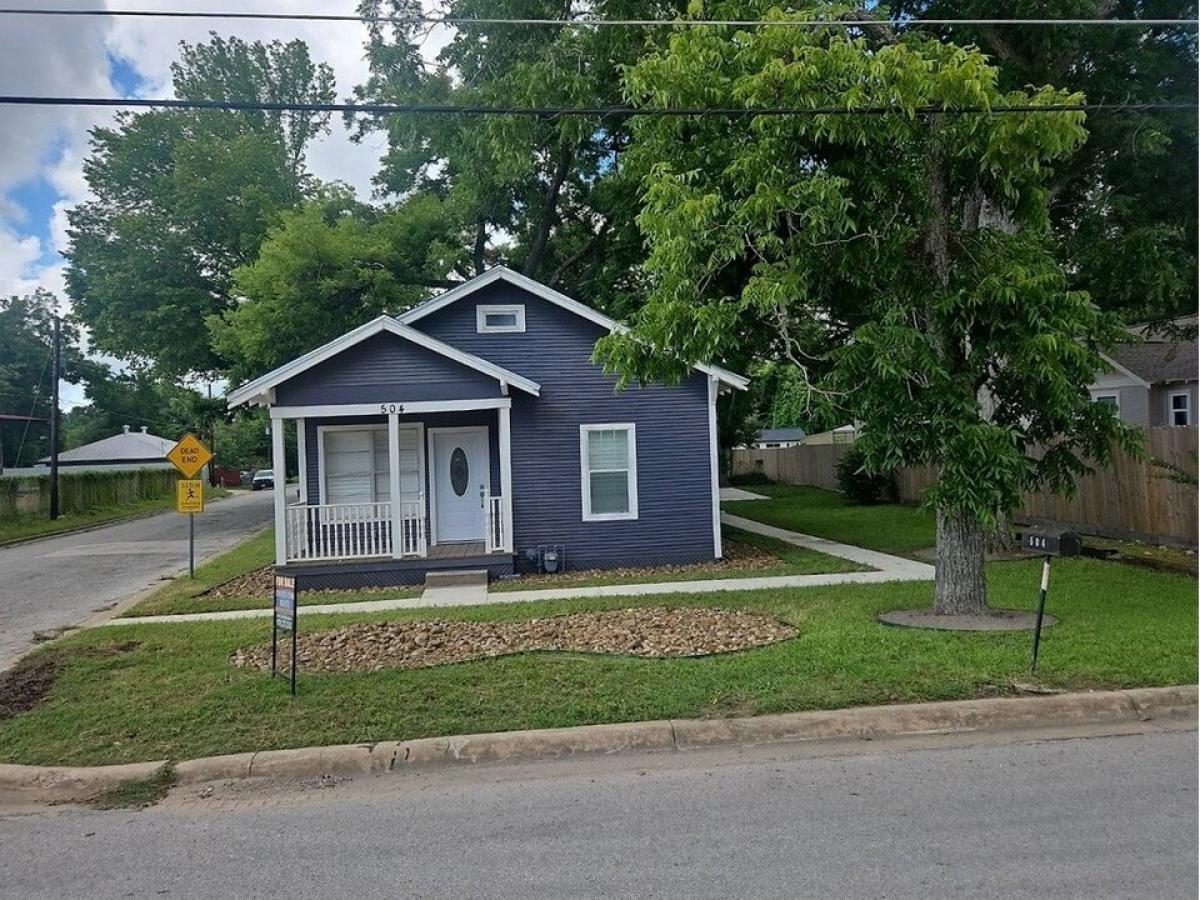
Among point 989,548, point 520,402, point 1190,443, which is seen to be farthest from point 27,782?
point 1190,443

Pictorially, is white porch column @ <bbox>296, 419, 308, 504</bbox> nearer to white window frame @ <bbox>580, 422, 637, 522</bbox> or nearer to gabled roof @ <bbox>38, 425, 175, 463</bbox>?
white window frame @ <bbox>580, 422, 637, 522</bbox>

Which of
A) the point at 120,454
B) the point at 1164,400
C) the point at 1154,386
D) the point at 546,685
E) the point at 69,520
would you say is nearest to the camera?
the point at 546,685

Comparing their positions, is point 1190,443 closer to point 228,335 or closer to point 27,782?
point 27,782

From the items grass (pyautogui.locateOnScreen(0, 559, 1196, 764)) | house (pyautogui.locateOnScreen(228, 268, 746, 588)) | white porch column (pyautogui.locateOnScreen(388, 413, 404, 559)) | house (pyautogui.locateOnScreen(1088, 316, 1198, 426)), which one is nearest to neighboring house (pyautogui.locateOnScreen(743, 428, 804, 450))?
house (pyautogui.locateOnScreen(1088, 316, 1198, 426))

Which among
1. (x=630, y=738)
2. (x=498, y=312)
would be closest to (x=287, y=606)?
(x=630, y=738)

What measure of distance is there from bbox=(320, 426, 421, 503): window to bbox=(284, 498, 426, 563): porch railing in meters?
0.72

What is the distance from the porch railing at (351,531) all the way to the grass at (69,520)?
17.3 metres

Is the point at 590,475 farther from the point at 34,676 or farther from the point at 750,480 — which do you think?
the point at 750,480

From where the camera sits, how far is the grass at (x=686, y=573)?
486 inches

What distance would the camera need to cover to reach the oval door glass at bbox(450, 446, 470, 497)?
1499 centimetres

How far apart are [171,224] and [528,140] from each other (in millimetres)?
18449

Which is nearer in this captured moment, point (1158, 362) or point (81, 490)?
point (1158, 362)

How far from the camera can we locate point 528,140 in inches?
640

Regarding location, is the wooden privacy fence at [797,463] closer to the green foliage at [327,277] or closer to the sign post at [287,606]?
the green foliage at [327,277]
